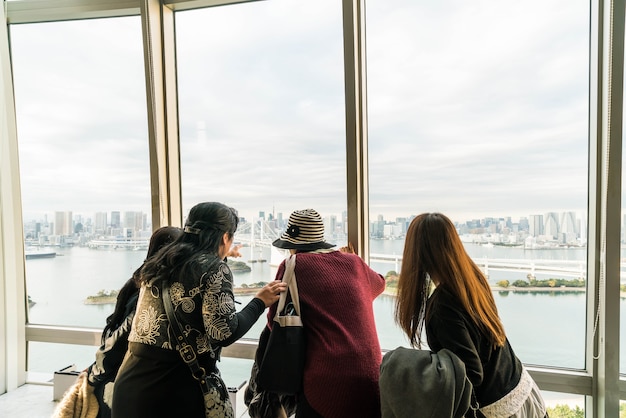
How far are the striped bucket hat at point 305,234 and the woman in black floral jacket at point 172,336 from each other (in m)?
0.38

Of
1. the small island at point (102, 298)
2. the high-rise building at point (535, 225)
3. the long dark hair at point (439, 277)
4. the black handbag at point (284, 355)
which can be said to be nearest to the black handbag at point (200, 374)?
the black handbag at point (284, 355)

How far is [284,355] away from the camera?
1.65 meters

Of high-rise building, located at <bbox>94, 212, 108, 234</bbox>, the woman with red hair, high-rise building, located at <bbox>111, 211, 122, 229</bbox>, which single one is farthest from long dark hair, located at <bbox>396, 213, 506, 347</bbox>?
high-rise building, located at <bbox>94, 212, 108, 234</bbox>

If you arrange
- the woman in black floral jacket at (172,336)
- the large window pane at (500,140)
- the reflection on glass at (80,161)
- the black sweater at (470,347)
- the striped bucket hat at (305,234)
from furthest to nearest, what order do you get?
the reflection on glass at (80,161)
the large window pane at (500,140)
the striped bucket hat at (305,234)
the woman in black floral jacket at (172,336)
the black sweater at (470,347)

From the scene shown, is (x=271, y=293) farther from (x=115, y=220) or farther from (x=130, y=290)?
(x=115, y=220)

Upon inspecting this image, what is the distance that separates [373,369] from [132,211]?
2051 millimetres

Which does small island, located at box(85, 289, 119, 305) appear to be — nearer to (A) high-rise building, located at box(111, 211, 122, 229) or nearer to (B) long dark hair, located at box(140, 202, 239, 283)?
(A) high-rise building, located at box(111, 211, 122, 229)

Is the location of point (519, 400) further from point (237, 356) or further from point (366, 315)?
point (237, 356)

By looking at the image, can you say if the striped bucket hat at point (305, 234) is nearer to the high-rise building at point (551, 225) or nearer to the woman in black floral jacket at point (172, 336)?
the woman in black floral jacket at point (172, 336)

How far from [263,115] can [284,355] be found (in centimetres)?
155

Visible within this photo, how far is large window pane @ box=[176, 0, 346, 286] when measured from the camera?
2498 mm

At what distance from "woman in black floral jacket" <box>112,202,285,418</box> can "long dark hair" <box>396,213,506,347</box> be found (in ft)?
2.15

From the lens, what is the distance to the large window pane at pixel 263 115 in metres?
2.50

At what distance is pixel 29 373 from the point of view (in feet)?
10.1
